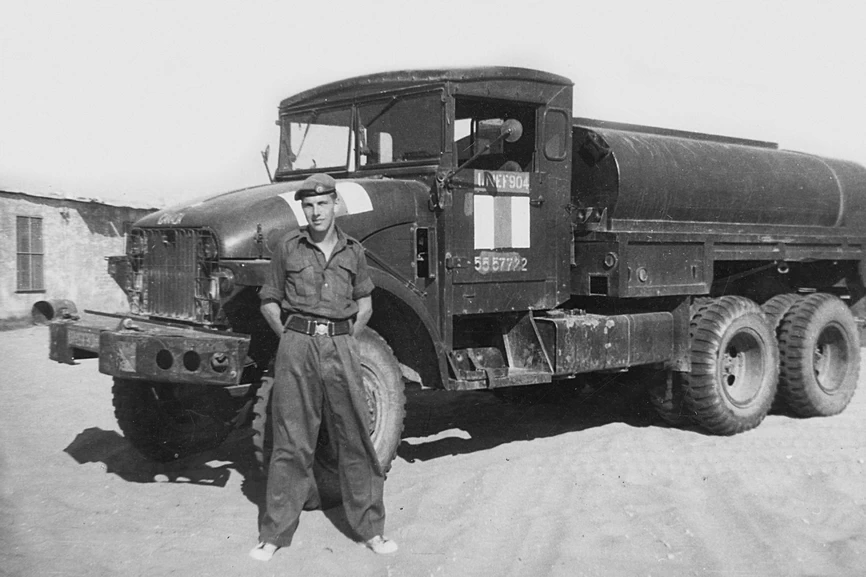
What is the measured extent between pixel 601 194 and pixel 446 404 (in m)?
2.54

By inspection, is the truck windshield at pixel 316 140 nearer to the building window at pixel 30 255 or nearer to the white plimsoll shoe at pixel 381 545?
the white plimsoll shoe at pixel 381 545

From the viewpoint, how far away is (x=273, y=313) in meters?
4.32

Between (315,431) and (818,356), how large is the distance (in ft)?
18.7

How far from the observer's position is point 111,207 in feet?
53.7

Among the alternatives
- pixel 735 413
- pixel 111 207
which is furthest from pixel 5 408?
pixel 111 207

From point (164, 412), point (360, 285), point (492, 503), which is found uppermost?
point (360, 285)

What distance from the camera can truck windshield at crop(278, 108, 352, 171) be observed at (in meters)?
6.11

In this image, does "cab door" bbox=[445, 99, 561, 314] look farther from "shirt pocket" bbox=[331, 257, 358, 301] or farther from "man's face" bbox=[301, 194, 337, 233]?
"man's face" bbox=[301, 194, 337, 233]

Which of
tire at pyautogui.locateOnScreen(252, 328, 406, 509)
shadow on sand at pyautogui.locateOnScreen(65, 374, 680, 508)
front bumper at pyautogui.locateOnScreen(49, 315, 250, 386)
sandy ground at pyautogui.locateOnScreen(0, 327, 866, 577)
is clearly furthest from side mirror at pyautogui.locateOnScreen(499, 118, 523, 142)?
shadow on sand at pyautogui.locateOnScreen(65, 374, 680, 508)

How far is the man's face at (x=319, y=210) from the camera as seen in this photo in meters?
4.25

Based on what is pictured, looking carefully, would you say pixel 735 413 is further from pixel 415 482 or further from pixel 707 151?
pixel 415 482

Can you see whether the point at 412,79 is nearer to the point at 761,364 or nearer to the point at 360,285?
the point at 360,285

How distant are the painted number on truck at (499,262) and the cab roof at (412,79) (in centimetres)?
112

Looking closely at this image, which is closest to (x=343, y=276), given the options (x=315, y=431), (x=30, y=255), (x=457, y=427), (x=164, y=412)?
(x=315, y=431)
